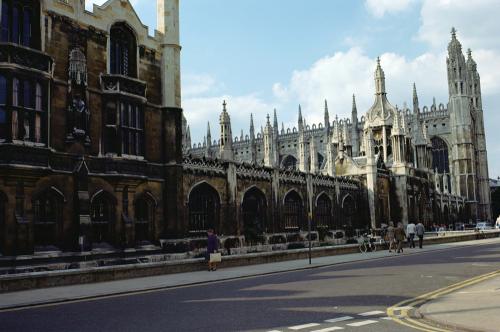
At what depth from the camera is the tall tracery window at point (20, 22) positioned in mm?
17688

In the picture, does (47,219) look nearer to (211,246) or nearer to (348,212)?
(211,246)

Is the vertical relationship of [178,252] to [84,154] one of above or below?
below

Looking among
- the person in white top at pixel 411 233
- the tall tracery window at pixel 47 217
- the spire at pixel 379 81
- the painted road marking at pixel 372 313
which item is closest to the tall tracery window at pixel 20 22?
the tall tracery window at pixel 47 217

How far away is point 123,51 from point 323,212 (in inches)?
903

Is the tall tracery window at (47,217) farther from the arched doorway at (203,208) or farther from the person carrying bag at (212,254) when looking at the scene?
the arched doorway at (203,208)

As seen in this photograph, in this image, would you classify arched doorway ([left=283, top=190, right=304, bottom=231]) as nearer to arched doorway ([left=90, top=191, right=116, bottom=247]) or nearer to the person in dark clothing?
arched doorway ([left=90, top=191, right=116, bottom=247])

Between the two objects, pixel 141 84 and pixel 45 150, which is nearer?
pixel 45 150

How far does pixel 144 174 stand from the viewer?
22.1m

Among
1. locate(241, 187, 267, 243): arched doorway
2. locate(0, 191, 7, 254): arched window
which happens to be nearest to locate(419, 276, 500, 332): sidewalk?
locate(0, 191, 7, 254): arched window

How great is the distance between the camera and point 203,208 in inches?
1066

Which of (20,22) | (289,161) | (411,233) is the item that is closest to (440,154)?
(289,161)

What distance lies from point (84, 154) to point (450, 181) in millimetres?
75912

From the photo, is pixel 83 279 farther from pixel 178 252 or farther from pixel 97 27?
pixel 97 27

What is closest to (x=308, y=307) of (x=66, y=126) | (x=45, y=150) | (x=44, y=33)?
(x=45, y=150)
